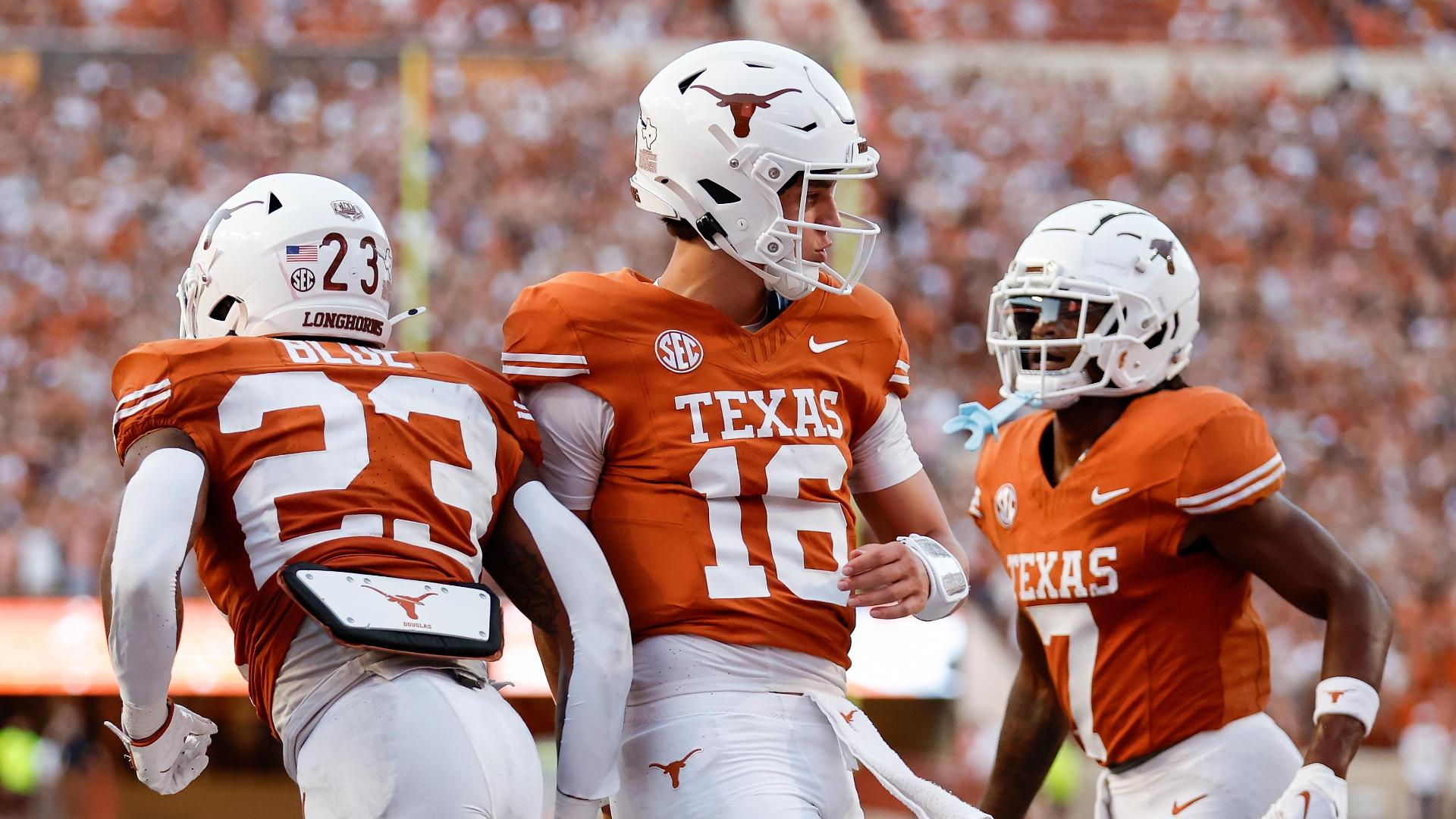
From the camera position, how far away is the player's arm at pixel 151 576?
2.65 metres

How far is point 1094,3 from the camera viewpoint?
2091 centimetres

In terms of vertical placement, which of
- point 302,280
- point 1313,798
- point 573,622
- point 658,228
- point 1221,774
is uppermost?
point 302,280

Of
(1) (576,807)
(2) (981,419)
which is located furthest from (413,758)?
(2) (981,419)

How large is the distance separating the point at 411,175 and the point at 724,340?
1228 cm

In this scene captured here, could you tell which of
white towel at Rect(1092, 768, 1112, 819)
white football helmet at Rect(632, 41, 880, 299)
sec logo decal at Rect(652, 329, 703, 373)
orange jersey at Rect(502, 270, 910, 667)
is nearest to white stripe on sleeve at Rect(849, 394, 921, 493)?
orange jersey at Rect(502, 270, 910, 667)

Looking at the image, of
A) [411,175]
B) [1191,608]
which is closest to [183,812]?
[411,175]

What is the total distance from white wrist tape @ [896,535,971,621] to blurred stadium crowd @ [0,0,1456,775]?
28.5 ft

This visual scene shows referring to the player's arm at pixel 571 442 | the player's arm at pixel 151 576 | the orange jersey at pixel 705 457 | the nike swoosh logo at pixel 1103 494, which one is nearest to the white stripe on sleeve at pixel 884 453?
the orange jersey at pixel 705 457

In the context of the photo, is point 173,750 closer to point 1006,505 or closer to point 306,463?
point 306,463

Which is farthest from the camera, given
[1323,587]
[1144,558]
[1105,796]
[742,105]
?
[1105,796]

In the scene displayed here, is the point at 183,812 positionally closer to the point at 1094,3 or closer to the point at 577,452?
the point at 577,452

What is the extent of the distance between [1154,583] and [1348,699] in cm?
46

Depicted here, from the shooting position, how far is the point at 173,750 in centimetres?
289

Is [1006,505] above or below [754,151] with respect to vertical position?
below
